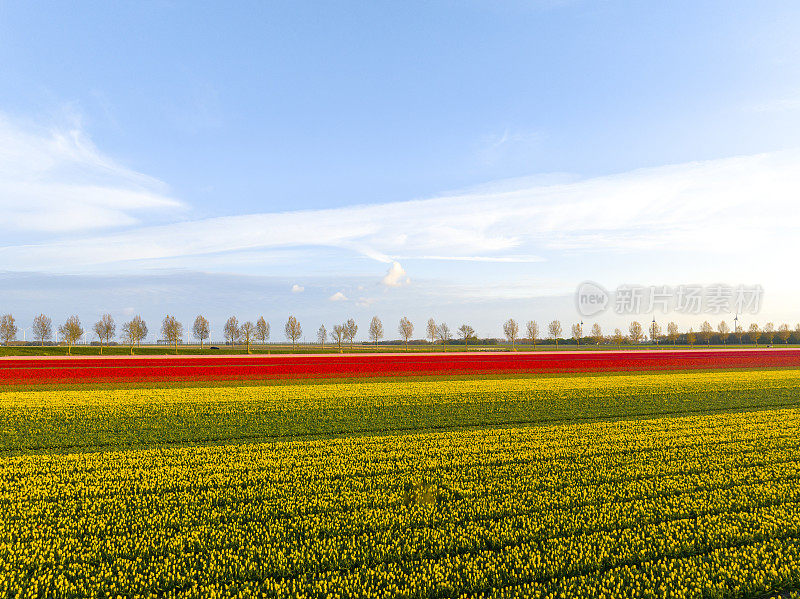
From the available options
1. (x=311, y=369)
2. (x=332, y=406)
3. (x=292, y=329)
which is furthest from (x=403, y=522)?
(x=292, y=329)

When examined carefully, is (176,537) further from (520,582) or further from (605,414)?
(605,414)

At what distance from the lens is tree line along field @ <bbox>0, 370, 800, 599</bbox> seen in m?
6.16

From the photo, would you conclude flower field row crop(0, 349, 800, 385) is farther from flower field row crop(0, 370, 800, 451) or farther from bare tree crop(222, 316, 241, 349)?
bare tree crop(222, 316, 241, 349)

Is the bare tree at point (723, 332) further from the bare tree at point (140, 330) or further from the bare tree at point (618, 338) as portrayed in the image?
the bare tree at point (140, 330)

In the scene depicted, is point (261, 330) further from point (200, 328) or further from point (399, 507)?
point (399, 507)

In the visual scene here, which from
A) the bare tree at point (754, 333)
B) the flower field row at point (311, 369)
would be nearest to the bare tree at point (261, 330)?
the flower field row at point (311, 369)

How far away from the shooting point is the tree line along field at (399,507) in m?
6.16

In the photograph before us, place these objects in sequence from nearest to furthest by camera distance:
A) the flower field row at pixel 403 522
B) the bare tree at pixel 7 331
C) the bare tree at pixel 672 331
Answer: the flower field row at pixel 403 522
the bare tree at pixel 7 331
the bare tree at pixel 672 331

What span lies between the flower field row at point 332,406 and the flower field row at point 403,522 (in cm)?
326

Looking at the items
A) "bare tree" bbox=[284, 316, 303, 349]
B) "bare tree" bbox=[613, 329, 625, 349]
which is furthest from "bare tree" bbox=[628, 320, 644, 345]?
"bare tree" bbox=[284, 316, 303, 349]

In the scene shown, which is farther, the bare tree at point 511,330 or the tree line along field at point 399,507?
the bare tree at point 511,330

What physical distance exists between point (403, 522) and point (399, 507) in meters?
0.65

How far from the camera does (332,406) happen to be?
20.2 metres

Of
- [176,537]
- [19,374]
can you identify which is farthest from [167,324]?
[176,537]
